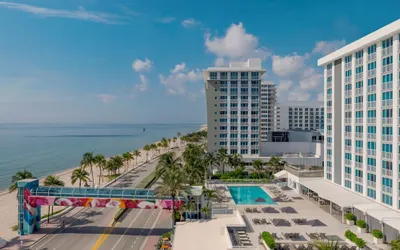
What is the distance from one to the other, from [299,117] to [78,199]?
14785cm

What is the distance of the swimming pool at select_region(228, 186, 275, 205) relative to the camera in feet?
172

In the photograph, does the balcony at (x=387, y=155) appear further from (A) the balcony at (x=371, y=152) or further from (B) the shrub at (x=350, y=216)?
(B) the shrub at (x=350, y=216)

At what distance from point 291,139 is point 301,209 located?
56.7 m

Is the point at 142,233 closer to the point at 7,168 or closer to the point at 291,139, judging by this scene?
A: the point at 291,139

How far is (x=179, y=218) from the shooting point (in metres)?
39.1

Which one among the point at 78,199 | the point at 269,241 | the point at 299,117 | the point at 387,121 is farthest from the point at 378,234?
the point at 299,117

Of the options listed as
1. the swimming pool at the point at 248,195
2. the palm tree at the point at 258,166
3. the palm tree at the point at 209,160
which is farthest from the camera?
the palm tree at the point at 258,166

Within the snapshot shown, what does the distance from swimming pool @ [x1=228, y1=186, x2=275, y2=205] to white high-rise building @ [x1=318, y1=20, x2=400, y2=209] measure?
494 inches

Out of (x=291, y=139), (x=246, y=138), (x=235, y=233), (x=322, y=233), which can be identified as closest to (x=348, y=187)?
(x=322, y=233)

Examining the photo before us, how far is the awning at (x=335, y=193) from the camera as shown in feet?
135

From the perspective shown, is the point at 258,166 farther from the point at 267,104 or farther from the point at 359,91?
the point at 267,104

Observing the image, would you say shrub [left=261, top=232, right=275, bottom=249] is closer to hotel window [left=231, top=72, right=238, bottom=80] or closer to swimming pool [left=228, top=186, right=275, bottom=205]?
swimming pool [left=228, top=186, right=275, bottom=205]

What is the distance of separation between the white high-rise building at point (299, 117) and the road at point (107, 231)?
427 ft

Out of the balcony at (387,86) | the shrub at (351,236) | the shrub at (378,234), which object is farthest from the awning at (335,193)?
the balcony at (387,86)
